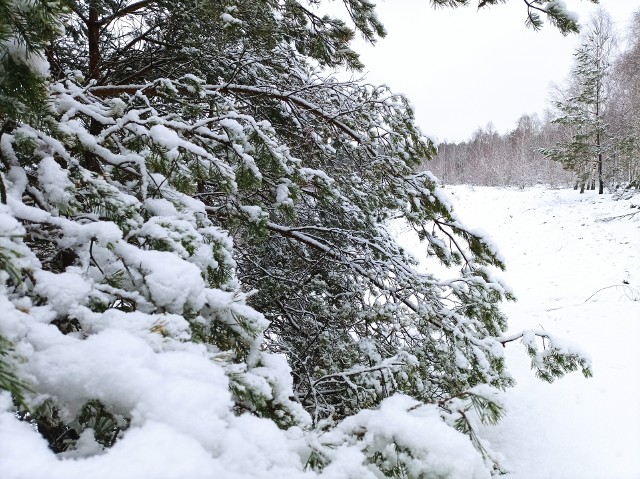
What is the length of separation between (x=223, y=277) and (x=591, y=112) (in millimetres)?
23824

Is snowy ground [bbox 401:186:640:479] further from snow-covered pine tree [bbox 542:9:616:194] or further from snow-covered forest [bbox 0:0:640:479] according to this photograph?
snow-covered pine tree [bbox 542:9:616:194]

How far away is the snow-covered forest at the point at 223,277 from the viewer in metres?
0.79

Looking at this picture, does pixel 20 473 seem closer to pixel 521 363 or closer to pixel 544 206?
pixel 521 363

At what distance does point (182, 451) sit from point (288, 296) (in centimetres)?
281

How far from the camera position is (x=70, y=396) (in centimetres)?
79

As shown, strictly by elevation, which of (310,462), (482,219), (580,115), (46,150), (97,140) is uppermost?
(580,115)

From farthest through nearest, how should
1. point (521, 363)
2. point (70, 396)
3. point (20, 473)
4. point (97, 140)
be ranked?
1. point (521, 363)
2. point (97, 140)
3. point (70, 396)
4. point (20, 473)

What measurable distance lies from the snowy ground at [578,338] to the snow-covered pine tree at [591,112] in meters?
3.34

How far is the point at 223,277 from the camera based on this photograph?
1545 millimetres

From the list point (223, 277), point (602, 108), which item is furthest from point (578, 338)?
point (602, 108)

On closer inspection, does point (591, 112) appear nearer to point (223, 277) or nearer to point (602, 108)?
point (602, 108)

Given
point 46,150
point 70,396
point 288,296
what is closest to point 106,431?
point 70,396

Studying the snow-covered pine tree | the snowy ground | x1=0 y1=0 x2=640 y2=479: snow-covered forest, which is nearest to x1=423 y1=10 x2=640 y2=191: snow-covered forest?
the snow-covered pine tree

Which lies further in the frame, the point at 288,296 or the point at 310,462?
the point at 288,296
